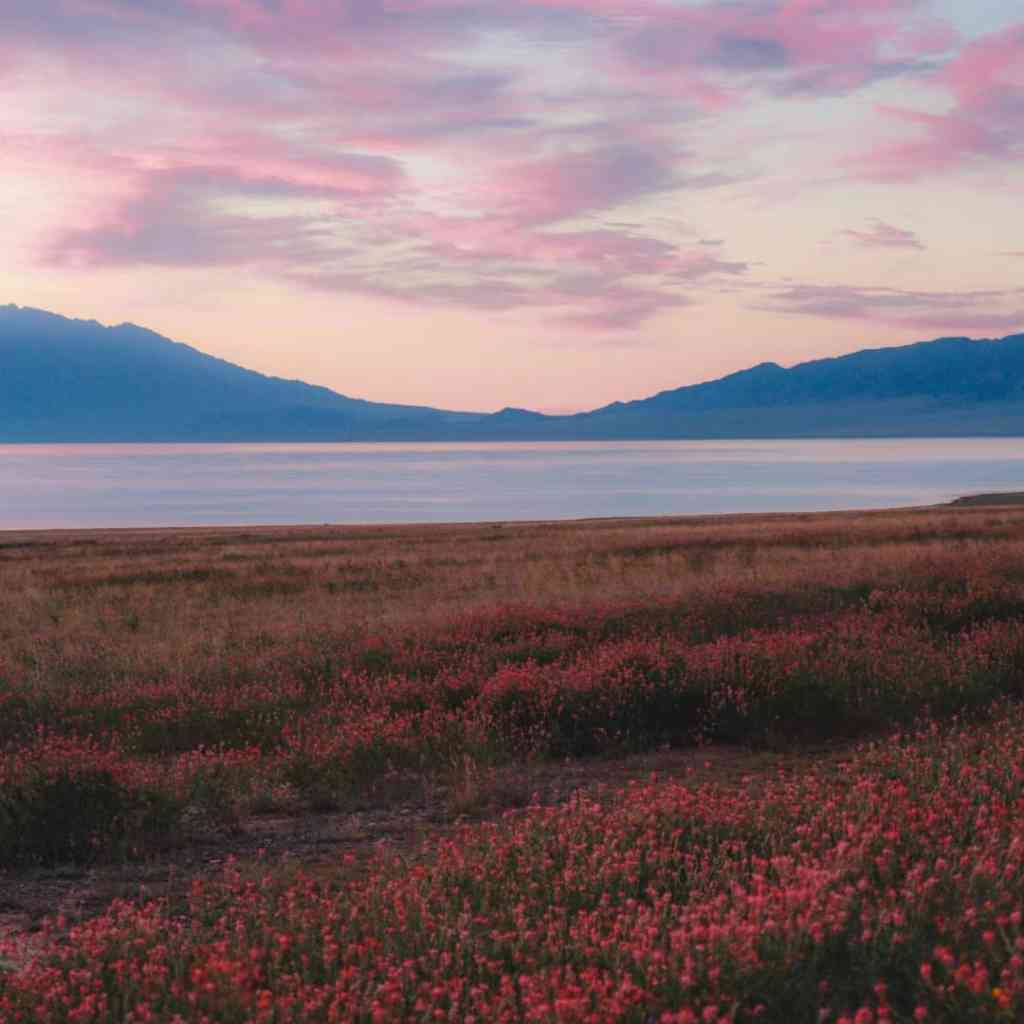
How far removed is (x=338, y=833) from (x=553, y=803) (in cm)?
143

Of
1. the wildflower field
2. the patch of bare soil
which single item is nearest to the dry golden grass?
the wildflower field

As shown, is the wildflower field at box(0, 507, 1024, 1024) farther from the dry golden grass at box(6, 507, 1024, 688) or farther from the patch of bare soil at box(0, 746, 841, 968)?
the dry golden grass at box(6, 507, 1024, 688)

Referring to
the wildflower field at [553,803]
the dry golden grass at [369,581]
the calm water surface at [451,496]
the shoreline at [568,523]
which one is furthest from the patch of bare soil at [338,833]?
the calm water surface at [451,496]

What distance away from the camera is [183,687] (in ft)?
37.3

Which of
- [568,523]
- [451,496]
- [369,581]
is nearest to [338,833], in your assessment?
[369,581]

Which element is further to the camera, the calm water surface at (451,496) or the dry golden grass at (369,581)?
the calm water surface at (451,496)

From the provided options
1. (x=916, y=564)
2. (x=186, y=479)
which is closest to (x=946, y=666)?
(x=916, y=564)

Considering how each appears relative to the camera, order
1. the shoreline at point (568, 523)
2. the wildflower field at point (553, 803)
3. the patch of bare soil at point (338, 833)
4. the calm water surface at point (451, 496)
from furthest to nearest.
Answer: the calm water surface at point (451, 496)
the shoreline at point (568, 523)
the patch of bare soil at point (338, 833)
the wildflower field at point (553, 803)

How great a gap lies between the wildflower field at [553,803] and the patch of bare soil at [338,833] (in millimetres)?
70

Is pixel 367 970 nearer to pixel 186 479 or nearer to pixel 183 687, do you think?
pixel 183 687

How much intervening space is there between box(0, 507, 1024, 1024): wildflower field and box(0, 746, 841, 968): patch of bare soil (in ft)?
0.23

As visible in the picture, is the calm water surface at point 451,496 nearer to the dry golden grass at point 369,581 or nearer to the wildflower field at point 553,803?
the dry golden grass at point 369,581

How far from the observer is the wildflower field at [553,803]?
164 inches

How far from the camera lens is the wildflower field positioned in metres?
4.16
